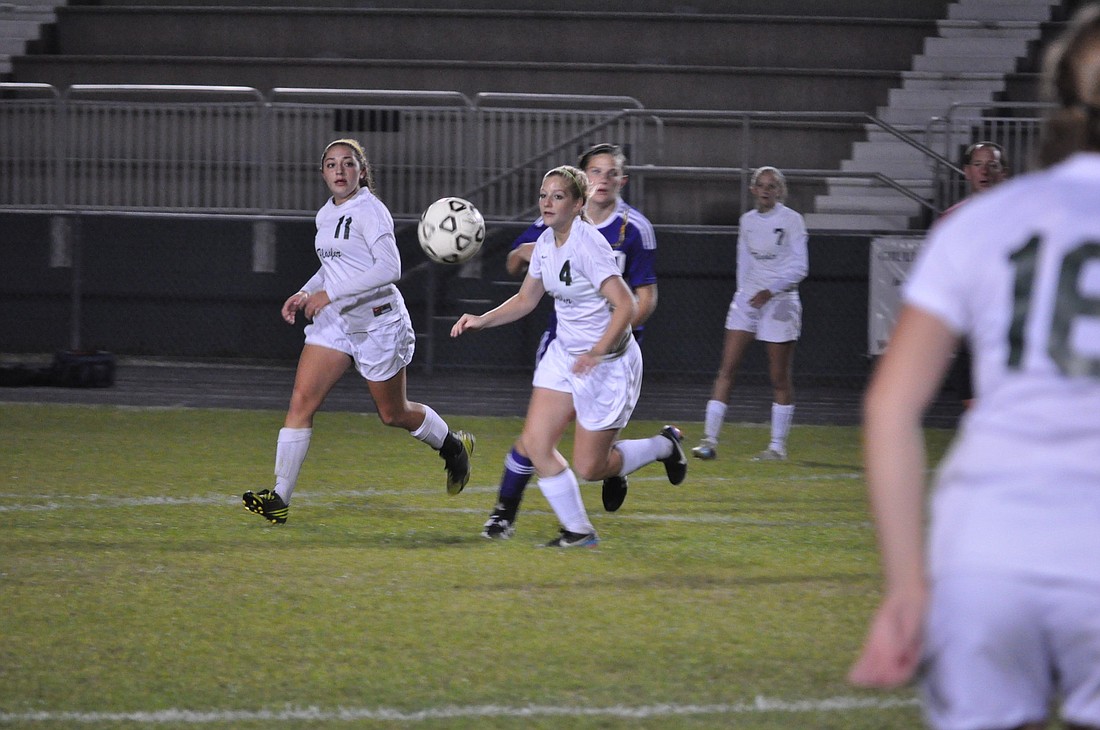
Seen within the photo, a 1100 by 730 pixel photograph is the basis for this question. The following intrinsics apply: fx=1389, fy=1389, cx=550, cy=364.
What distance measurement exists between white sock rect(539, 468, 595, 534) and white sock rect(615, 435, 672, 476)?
2.43ft

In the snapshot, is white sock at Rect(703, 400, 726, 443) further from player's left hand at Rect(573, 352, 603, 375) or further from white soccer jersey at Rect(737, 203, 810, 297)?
player's left hand at Rect(573, 352, 603, 375)

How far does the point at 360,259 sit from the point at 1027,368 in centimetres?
609

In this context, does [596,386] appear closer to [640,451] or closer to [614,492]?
[640,451]

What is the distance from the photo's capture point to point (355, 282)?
7.52 m

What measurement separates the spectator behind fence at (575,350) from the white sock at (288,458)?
114cm

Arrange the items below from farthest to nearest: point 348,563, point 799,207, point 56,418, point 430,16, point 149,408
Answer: point 430,16, point 799,207, point 149,408, point 56,418, point 348,563

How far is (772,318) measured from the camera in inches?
416

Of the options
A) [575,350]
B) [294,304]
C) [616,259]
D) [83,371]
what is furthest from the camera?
[83,371]

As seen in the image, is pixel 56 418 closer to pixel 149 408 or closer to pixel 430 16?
pixel 149 408

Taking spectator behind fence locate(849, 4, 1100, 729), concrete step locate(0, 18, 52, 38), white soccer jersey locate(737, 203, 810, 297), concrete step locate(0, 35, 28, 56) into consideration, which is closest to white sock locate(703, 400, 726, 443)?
white soccer jersey locate(737, 203, 810, 297)

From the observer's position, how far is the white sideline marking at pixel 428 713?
4.02 meters

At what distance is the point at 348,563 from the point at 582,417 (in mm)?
1315

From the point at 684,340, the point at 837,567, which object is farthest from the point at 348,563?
the point at 684,340

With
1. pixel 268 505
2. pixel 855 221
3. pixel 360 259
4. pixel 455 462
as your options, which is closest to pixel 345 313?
pixel 360 259
